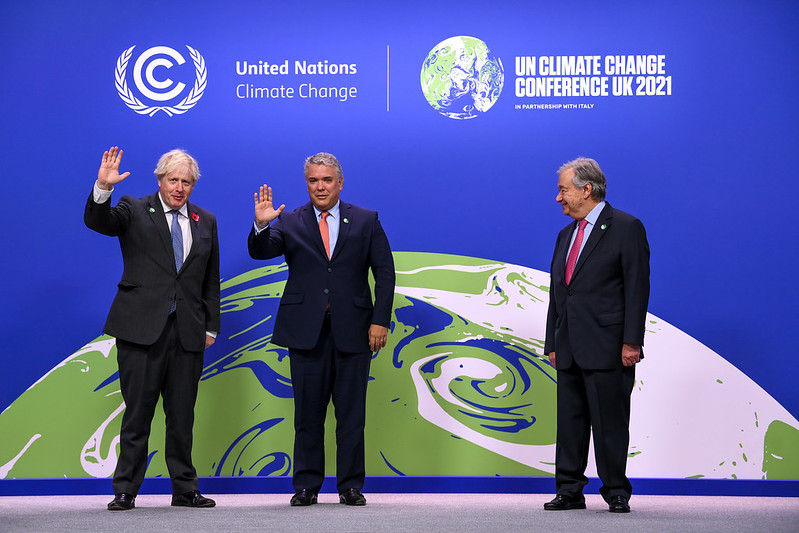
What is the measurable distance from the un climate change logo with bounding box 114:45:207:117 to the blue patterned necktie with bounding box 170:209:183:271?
1.04 metres

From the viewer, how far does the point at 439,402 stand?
14.6 feet

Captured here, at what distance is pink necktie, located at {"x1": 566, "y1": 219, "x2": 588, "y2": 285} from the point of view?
3756 millimetres

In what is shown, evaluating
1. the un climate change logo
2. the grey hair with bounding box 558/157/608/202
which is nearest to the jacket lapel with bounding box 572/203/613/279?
the grey hair with bounding box 558/157/608/202

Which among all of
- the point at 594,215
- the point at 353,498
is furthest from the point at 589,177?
the point at 353,498

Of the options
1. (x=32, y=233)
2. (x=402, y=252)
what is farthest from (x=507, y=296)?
(x=32, y=233)

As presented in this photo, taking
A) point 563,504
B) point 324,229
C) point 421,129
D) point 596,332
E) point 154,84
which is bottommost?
point 563,504

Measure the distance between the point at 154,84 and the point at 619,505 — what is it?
3260 millimetres

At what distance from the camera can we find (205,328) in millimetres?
3844

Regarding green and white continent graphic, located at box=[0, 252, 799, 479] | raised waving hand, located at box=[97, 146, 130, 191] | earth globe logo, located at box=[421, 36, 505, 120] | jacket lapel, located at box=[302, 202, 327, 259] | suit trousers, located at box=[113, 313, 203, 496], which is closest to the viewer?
raised waving hand, located at box=[97, 146, 130, 191]

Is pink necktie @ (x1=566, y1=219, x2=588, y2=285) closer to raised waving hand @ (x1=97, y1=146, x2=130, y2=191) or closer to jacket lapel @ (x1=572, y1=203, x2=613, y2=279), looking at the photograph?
jacket lapel @ (x1=572, y1=203, x2=613, y2=279)

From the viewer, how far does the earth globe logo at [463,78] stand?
15.0ft

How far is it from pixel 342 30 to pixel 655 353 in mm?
2457

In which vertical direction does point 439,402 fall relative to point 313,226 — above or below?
below

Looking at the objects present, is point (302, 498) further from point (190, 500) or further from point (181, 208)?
point (181, 208)
